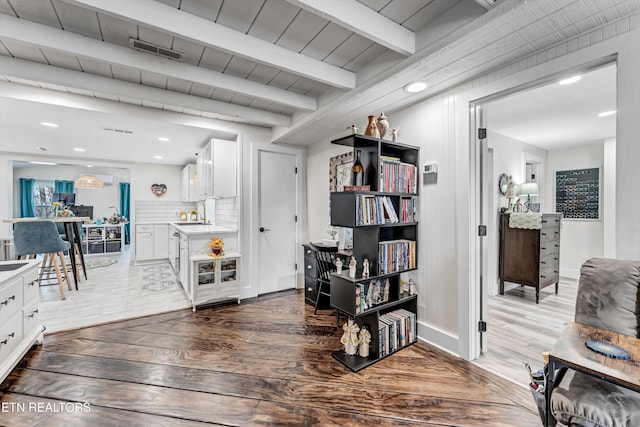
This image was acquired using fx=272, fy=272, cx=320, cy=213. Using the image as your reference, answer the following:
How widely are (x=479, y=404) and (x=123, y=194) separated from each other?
1018cm

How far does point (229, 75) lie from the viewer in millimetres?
2426

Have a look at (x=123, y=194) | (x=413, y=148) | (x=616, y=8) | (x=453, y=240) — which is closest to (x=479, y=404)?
(x=453, y=240)

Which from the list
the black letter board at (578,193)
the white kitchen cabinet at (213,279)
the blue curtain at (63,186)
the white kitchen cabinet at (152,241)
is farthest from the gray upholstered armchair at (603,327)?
the blue curtain at (63,186)

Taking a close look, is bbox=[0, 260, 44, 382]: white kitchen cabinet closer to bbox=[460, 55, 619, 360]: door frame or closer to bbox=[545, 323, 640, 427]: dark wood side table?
bbox=[545, 323, 640, 427]: dark wood side table

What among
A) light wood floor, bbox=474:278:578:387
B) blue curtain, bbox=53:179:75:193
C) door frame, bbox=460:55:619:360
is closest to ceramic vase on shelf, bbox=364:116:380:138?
door frame, bbox=460:55:619:360

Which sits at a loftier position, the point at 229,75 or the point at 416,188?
the point at 229,75

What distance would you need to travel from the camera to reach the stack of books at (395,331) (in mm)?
2188

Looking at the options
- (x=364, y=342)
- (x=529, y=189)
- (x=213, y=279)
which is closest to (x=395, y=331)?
(x=364, y=342)

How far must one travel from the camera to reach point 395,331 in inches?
89.5

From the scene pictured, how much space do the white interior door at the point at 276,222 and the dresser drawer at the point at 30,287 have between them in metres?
2.19

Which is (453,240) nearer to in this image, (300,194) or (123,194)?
(300,194)

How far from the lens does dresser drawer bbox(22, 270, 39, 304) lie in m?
2.20

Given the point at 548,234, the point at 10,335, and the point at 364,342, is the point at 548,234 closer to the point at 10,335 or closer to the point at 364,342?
the point at 364,342

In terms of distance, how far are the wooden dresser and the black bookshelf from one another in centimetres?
215
